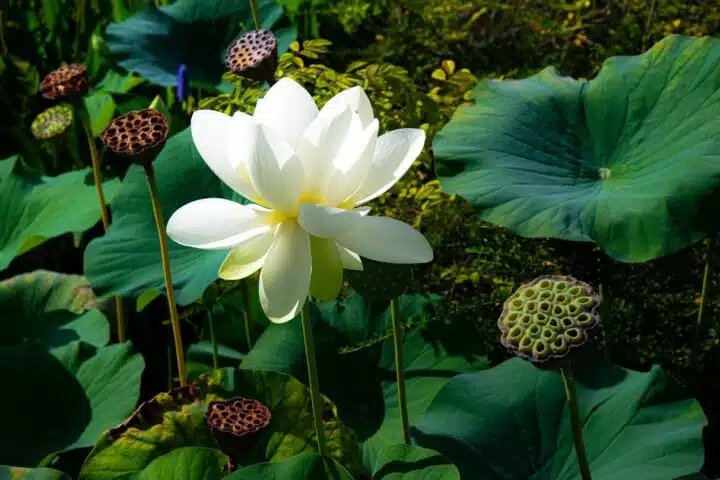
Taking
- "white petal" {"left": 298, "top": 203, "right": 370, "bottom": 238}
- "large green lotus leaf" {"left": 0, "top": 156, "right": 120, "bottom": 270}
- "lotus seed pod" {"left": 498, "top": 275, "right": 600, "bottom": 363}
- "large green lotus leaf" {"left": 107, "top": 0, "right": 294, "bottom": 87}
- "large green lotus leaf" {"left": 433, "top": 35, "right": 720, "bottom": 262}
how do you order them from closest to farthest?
"white petal" {"left": 298, "top": 203, "right": 370, "bottom": 238} < "lotus seed pod" {"left": 498, "top": 275, "right": 600, "bottom": 363} < "large green lotus leaf" {"left": 433, "top": 35, "right": 720, "bottom": 262} < "large green lotus leaf" {"left": 0, "top": 156, "right": 120, "bottom": 270} < "large green lotus leaf" {"left": 107, "top": 0, "right": 294, "bottom": 87}

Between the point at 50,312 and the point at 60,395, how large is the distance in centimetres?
26

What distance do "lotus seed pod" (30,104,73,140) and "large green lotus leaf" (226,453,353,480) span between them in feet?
4.06

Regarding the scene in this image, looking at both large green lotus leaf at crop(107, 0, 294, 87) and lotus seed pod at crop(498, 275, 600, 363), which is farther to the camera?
large green lotus leaf at crop(107, 0, 294, 87)

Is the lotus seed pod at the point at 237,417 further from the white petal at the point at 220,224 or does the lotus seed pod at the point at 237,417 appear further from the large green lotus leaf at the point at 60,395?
the large green lotus leaf at the point at 60,395

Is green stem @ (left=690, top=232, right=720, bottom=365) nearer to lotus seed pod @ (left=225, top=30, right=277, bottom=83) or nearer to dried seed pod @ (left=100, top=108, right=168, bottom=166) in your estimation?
lotus seed pod @ (left=225, top=30, right=277, bottom=83)

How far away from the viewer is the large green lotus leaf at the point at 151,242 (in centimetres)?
141

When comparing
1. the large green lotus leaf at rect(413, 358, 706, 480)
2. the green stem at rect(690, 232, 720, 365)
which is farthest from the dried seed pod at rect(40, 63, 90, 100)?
the green stem at rect(690, 232, 720, 365)

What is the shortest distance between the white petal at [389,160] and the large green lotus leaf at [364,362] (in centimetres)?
59

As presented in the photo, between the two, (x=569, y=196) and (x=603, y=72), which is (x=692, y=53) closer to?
(x=603, y=72)

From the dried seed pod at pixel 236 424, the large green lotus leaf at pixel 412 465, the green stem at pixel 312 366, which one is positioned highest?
the green stem at pixel 312 366

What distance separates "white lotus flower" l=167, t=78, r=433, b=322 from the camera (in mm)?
825

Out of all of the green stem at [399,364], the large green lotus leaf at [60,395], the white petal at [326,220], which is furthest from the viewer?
the large green lotus leaf at [60,395]

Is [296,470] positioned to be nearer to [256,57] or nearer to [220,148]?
[220,148]

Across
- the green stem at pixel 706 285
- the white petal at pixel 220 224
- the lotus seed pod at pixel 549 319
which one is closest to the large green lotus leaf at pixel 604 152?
the green stem at pixel 706 285
